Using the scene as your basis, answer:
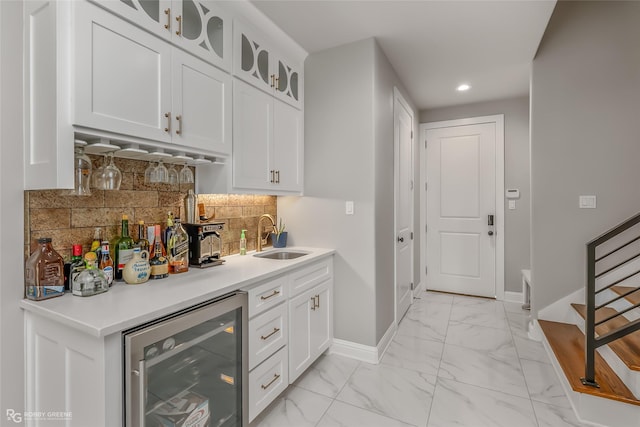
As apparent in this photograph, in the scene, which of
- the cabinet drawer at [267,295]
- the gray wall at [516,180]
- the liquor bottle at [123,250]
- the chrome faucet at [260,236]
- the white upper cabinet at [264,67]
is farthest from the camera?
the gray wall at [516,180]

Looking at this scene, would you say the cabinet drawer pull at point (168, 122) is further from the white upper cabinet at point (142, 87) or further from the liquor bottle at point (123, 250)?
the liquor bottle at point (123, 250)

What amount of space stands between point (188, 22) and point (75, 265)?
1.39 metres

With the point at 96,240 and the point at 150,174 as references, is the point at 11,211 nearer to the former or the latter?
the point at 96,240

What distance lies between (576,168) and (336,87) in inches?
87.5

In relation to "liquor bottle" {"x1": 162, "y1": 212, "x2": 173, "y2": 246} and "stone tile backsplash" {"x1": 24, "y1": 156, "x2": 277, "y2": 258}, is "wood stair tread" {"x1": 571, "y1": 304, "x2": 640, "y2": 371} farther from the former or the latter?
"liquor bottle" {"x1": 162, "y1": 212, "x2": 173, "y2": 246}

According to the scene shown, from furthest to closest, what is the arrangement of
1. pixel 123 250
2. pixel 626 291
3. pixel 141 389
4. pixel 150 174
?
pixel 626 291 < pixel 150 174 < pixel 123 250 < pixel 141 389

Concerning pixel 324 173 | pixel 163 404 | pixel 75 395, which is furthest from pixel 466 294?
pixel 75 395

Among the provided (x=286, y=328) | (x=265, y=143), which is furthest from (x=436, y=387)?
(x=265, y=143)

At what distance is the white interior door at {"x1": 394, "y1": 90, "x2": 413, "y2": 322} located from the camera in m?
3.13

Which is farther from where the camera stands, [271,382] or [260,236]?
[260,236]

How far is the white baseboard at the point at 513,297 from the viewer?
3955 mm

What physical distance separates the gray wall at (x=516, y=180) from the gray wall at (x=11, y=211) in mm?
4569

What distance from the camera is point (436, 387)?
2.16 meters

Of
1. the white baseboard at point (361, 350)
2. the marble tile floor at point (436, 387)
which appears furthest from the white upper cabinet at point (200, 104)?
the white baseboard at point (361, 350)
